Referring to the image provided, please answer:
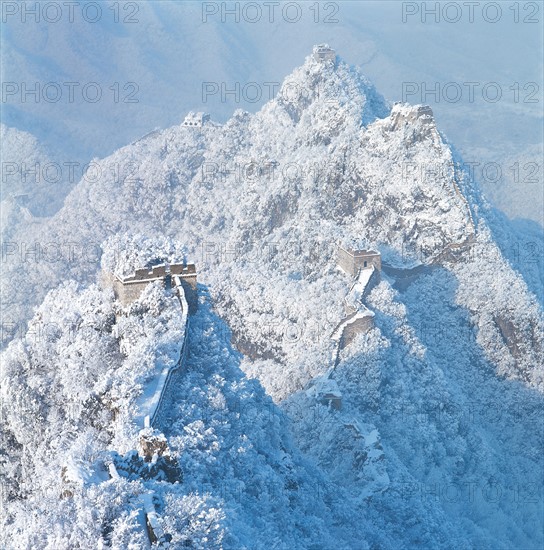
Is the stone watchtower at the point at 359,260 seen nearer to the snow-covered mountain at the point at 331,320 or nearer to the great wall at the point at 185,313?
the great wall at the point at 185,313

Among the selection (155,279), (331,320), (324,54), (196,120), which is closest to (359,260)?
(331,320)

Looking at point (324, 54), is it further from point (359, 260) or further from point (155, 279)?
point (155, 279)

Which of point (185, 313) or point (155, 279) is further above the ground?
point (155, 279)

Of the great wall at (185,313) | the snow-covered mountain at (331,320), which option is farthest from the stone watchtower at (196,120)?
the great wall at (185,313)

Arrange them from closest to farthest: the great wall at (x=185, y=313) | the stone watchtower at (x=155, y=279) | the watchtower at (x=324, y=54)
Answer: the great wall at (x=185, y=313) < the stone watchtower at (x=155, y=279) < the watchtower at (x=324, y=54)

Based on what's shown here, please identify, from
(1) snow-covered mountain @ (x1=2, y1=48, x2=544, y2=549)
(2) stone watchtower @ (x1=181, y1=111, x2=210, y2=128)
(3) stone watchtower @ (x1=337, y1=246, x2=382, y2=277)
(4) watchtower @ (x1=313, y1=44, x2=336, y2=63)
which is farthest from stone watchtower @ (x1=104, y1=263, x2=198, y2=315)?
(2) stone watchtower @ (x1=181, y1=111, x2=210, y2=128)

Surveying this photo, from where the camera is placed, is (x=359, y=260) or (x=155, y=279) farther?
(x=359, y=260)

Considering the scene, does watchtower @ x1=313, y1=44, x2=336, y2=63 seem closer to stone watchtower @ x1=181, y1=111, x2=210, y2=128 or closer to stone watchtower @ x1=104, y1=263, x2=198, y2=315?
stone watchtower @ x1=181, y1=111, x2=210, y2=128

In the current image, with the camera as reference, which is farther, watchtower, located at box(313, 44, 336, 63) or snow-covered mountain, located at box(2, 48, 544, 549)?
watchtower, located at box(313, 44, 336, 63)
